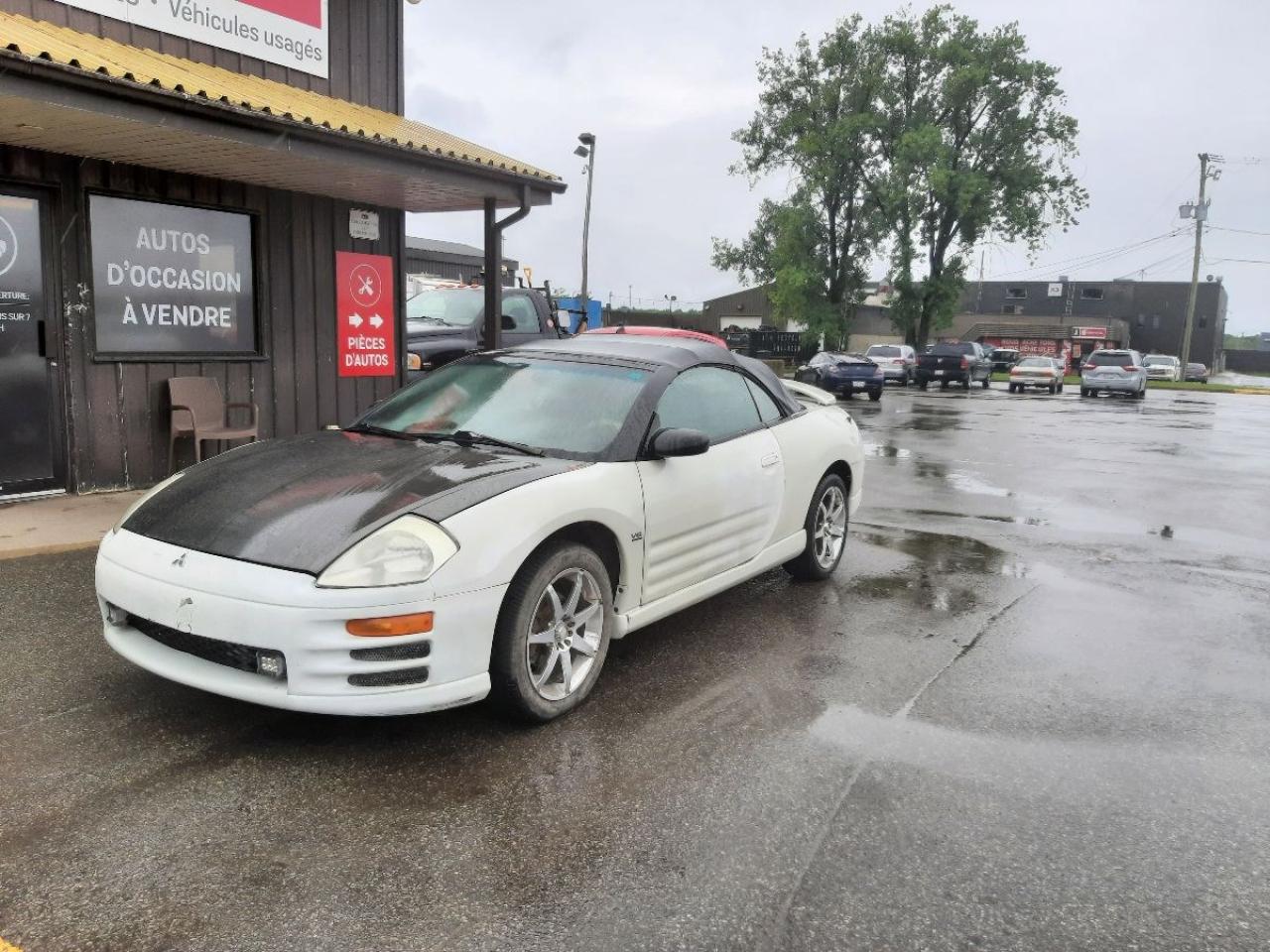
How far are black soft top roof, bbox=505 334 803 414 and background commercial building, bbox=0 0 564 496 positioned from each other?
9.76 feet

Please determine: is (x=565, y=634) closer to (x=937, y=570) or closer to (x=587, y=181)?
(x=937, y=570)

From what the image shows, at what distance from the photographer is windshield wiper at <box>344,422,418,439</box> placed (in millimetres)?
4543

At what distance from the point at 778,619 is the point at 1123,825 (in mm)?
2308

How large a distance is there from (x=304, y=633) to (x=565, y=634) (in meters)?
1.04

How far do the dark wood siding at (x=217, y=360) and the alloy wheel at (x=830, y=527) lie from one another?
5443 mm

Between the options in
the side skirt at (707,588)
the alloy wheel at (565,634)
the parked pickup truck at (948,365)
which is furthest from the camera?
the parked pickup truck at (948,365)

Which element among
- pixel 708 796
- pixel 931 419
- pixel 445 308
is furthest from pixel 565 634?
pixel 931 419

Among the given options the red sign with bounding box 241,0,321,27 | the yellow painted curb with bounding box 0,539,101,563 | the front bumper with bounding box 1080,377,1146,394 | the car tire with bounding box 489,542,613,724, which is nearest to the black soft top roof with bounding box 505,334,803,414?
the car tire with bounding box 489,542,613,724

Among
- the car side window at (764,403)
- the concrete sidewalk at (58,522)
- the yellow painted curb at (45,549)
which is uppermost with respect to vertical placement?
the car side window at (764,403)

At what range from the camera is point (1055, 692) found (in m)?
4.32

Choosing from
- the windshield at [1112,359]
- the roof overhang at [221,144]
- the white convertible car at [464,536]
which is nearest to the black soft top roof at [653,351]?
the white convertible car at [464,536]

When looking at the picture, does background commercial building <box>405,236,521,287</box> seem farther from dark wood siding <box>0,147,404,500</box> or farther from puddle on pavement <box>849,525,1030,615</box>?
puddle on pavement <box>849,525,1030,615</box>

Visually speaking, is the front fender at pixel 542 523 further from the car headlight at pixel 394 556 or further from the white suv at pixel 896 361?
the white suv at pixel 896 361

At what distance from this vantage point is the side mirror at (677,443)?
4242 mm
